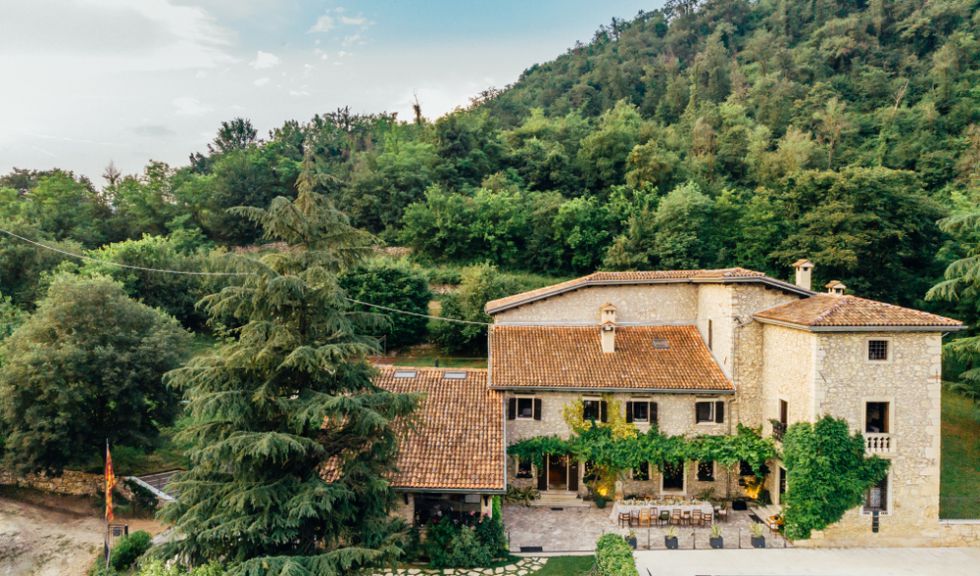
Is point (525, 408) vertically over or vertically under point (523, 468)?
over

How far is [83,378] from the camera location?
2108 cm

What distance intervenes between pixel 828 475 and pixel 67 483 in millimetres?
27825

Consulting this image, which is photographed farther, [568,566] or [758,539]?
[758,539]

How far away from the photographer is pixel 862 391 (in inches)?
671

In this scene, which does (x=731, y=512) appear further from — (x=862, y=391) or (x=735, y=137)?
(x=735, y=137)

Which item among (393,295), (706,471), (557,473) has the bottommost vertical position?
(557,473)

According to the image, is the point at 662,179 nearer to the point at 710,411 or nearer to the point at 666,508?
the point at 710,411

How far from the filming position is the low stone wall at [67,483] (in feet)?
74.4

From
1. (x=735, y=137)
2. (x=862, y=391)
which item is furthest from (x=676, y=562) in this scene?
(x=735, y=137)

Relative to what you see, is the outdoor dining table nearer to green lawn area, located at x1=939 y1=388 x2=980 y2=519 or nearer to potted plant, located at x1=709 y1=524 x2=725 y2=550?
potted plant, located at x1=709 y1=524 x2=725 y2=550

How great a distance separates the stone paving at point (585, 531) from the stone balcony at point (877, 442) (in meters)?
3.80

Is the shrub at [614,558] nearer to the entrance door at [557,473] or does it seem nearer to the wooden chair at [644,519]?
the wooden chair at [644,519]

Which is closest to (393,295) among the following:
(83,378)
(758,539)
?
(83,378)

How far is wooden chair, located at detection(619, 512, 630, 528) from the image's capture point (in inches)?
723
